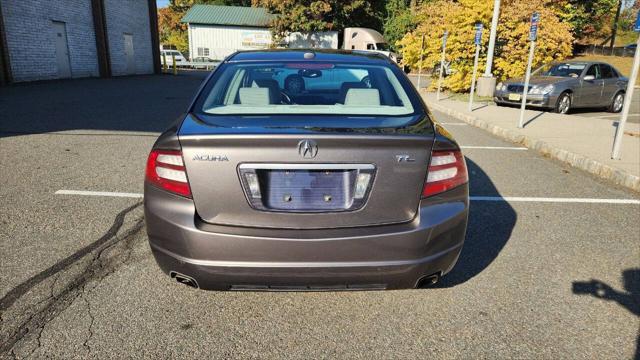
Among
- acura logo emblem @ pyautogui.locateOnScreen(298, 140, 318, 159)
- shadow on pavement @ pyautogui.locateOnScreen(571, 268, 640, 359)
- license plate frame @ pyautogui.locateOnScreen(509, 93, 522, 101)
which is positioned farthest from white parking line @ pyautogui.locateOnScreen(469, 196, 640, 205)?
license plate frame @ pyautogui.locateOnScreen(509, 93, 522, 101)

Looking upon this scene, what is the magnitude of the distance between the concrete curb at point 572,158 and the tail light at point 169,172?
5716 mm

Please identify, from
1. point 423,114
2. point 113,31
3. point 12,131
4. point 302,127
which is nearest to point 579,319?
point 423,114

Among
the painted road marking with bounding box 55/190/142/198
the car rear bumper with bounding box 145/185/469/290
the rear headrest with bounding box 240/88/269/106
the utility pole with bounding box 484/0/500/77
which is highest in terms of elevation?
the utility pole with bounding box 484/0/500/77

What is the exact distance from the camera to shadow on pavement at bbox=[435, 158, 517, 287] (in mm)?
3200

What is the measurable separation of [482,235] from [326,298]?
1.75 meters

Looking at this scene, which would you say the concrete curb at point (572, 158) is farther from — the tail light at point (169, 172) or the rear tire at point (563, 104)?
Result: the tail light at point (169, 172)

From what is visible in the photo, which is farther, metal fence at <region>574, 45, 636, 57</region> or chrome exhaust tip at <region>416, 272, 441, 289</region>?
metal fence at <region>574, 45, 636, 57</region>

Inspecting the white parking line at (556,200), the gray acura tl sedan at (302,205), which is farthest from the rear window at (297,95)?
the white parking line at (556,200)

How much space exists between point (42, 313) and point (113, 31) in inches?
1014

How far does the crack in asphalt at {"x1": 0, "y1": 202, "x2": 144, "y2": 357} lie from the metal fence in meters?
53.3

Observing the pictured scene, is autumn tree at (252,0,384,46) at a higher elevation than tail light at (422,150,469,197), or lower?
higher

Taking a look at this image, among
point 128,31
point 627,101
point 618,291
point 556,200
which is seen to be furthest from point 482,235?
point 128,31

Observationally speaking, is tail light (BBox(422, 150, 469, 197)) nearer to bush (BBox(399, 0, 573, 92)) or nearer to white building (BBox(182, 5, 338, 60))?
bush (BBox(399, 0, 573, 92))

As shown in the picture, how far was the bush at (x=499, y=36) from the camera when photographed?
56.0ft
